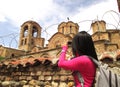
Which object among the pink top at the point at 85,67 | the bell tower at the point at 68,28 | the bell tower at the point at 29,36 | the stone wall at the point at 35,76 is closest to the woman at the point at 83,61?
the pink top at the point at 85,67

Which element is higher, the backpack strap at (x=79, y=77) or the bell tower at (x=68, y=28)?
the bell tower at (x=68, y=28)

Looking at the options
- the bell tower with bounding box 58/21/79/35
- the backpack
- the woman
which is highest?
the bell tower with bounding box 58/21/79/35

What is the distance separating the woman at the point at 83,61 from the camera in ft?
6.05

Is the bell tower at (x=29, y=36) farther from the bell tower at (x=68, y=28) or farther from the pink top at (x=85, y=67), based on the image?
the pink top at (x=85, y=67)

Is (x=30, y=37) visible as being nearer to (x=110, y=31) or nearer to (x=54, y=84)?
(x=110, y=31)

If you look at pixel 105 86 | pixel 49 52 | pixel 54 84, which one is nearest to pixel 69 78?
pixel 54 84

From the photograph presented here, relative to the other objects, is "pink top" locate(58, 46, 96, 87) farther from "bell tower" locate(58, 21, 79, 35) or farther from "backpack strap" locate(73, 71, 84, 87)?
"bell tower" locate(58, 21, 79, 35)

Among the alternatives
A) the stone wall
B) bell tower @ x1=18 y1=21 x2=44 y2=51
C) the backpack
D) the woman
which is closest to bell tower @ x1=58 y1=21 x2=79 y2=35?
bell tower @ x1=18 y1=21 x2=44 y2=51

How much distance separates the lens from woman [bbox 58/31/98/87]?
1.84 meters

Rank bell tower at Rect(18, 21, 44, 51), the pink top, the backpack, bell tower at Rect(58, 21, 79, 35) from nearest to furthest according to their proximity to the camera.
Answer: the backpack, the pink top, bell tower at Rect(58, 21, 79, 35), bell tower at Rect(18, 21, 44, 51)

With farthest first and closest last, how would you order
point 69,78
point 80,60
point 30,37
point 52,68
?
point 30,37, point 52,68, point 69,78, point 80,60

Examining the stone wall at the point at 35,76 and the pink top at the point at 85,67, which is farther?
the stone wall at the point at 35,76

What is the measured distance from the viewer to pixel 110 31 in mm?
27781

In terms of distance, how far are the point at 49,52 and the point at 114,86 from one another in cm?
2195
